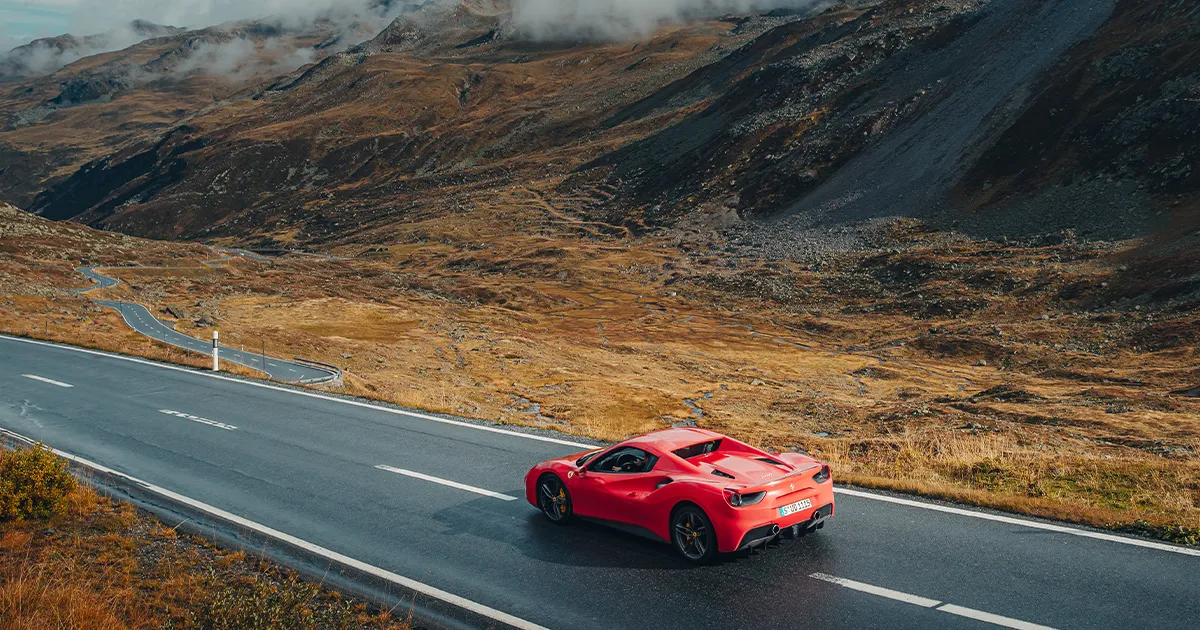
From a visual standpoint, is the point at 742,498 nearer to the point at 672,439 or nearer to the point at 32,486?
the point at 672,439

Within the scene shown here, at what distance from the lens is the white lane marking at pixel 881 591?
8922 millimetres

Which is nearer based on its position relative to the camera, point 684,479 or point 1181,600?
point 1181,600

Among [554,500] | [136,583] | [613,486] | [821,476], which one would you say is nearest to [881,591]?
[821,476]

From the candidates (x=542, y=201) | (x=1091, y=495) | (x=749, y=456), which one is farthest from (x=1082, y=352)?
(x=542, y=201)

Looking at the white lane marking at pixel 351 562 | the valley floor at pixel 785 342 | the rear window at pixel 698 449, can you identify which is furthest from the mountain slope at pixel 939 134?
the white lane marking at pixel 351 562

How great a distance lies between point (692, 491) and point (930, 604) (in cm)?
302

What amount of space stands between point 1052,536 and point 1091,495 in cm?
310

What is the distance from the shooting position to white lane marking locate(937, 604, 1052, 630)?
8.16 m

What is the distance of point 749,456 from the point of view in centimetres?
1177

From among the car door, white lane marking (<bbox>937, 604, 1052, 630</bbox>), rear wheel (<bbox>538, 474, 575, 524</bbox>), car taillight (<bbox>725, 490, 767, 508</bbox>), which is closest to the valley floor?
white lane marking (<bbox>937, 604, 1052, 630</bbox>)

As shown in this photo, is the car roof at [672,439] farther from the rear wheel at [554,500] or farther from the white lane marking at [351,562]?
the white lane marking at [351,562]

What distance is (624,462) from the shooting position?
38.5 ft

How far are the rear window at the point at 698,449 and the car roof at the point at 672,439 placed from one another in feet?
0.19

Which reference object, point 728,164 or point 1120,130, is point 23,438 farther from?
point 728,164
